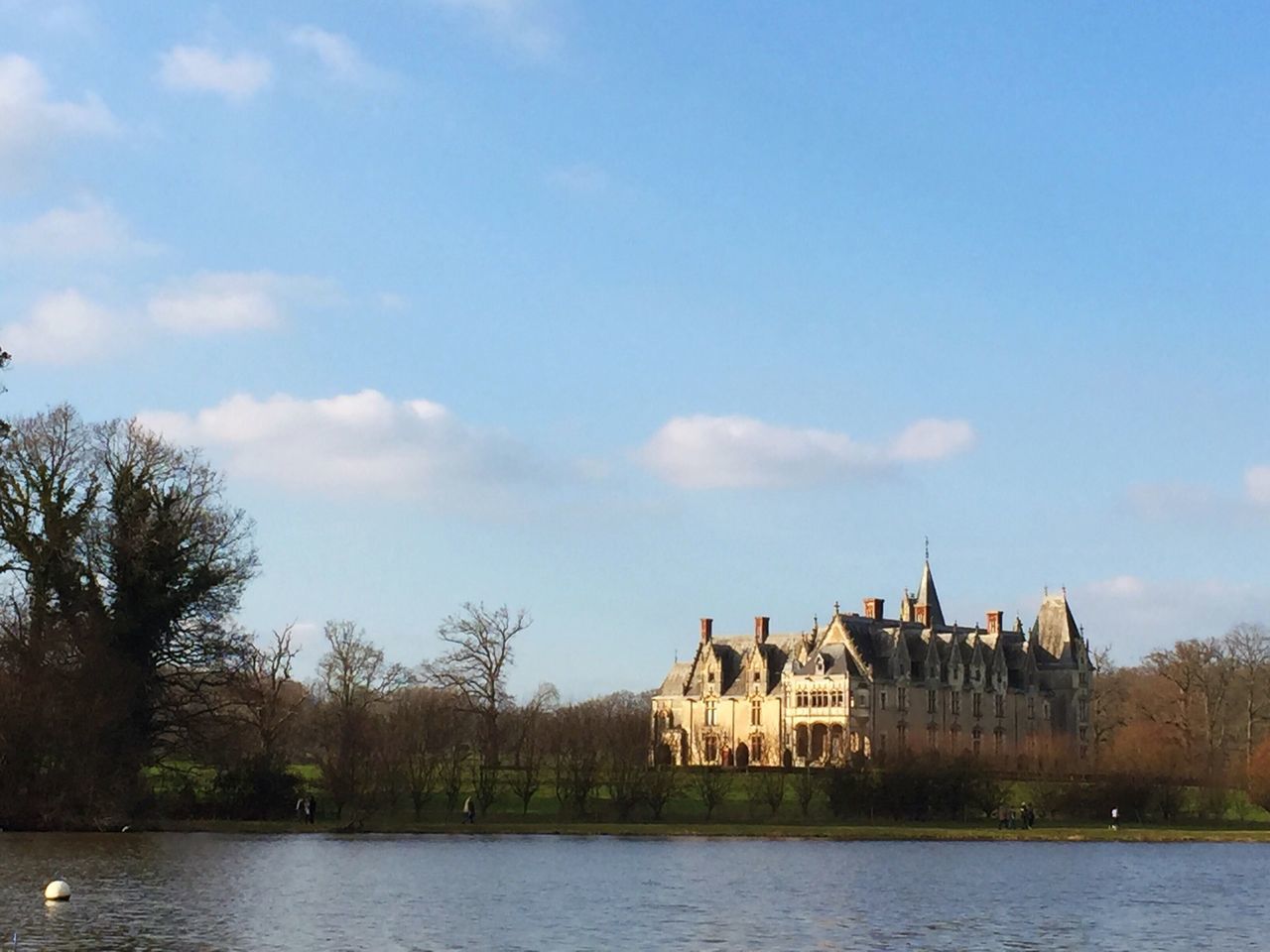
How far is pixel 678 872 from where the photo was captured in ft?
119

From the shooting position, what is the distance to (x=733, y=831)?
51.6 m

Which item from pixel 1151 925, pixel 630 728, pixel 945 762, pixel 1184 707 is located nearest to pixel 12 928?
pixel 1151 925

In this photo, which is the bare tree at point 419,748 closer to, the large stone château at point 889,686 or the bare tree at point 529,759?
the bare tree at point 529,759

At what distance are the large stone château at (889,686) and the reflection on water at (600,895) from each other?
56.7m

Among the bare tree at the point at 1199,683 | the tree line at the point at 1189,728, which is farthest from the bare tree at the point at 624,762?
the bare tree at the point at 1199,683

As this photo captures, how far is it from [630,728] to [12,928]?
37855 mm

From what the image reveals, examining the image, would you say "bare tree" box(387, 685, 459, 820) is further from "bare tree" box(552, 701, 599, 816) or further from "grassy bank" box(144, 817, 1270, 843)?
"bare tree" box(552, 701, 599, 816)

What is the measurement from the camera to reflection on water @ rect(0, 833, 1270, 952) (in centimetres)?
2398

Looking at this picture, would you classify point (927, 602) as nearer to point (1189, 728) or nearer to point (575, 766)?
point (1189, 728)

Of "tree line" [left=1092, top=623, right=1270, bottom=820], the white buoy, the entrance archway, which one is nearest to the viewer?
the white buoy

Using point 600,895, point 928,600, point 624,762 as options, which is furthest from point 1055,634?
point 600,895

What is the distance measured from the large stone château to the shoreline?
41293 millimetres

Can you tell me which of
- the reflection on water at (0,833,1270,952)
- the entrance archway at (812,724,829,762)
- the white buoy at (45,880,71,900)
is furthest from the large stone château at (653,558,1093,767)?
the white buoy at (45,880,71,900)

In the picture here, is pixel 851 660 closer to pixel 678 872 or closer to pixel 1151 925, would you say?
Result: pixel 678 872
